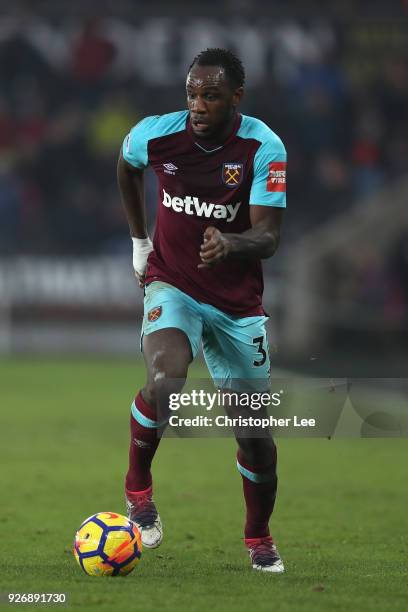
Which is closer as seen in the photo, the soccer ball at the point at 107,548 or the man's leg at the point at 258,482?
the soccer ball at the point at 107,548

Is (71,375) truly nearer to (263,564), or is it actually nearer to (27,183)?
(27,183)

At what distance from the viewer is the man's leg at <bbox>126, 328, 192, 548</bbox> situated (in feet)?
18.9

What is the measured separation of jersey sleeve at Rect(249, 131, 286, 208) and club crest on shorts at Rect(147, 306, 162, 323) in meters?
0.65

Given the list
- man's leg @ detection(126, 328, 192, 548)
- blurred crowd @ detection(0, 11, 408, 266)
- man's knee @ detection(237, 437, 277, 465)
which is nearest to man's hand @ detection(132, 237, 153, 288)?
man's leg @ detection(126, 328, 192, 548)

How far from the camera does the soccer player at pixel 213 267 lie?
586 cm

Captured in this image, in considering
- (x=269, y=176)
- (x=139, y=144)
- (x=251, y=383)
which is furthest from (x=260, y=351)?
(x=139, y=144)

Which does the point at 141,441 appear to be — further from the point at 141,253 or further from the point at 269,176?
the point at 269,176

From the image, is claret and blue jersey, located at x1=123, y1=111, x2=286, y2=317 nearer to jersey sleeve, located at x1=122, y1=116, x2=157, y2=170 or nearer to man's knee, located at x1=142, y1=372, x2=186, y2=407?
jersey sleeve, located at x1=122, y1=116, x2=157, y2=170

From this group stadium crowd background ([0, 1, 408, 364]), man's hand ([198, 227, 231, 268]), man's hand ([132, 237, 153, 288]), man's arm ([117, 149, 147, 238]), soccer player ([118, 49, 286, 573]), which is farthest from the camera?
stadium crowd background ([0, 1, 408, 364])

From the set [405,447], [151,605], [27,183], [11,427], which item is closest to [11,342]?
[27,183]

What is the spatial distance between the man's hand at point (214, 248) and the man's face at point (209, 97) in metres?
0.61

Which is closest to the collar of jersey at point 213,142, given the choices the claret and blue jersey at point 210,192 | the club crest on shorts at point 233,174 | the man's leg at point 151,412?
the claret and blue jersey at point 210,192

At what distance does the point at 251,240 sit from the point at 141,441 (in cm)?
109

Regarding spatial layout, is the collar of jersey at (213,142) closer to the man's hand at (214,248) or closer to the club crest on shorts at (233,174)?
the club crest on shorts at (233,174)
